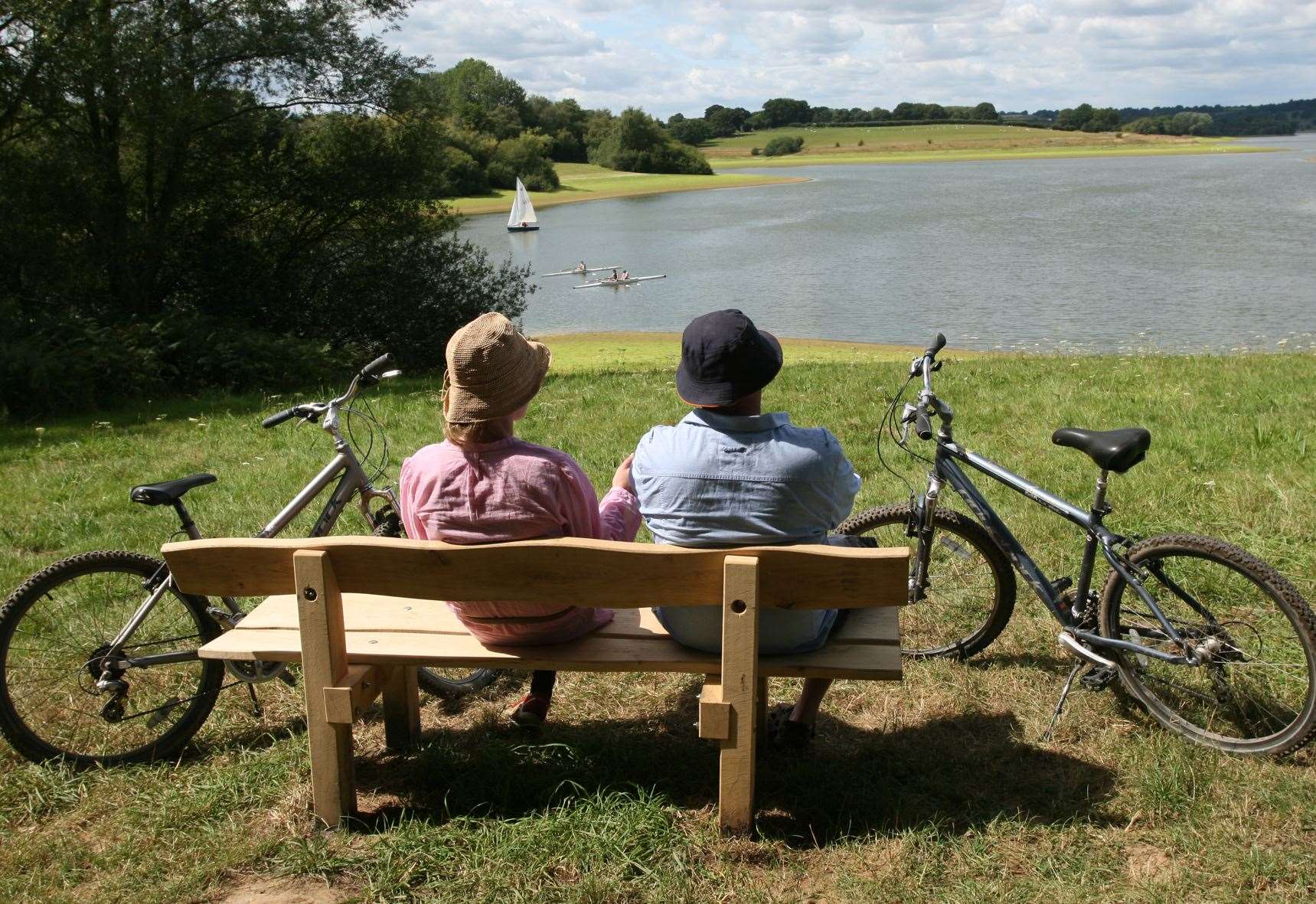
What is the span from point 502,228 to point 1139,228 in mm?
27235

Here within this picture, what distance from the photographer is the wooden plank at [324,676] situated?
3.06m

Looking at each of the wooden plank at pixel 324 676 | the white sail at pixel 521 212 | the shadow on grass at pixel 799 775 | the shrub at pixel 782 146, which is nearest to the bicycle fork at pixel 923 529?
the shadow on grass at pixel 799 775

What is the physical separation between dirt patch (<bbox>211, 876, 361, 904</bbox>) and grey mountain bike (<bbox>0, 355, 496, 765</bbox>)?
0.94m

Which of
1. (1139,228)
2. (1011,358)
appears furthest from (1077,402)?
(1139,228)

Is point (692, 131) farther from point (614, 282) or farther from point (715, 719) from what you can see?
point (715, 719)

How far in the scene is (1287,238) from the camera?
31.5 meters

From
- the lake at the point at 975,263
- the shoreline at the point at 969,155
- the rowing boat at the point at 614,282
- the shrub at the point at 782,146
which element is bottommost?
the rowing boat at the point at 614,282

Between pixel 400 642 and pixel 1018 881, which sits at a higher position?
pixel 400 642

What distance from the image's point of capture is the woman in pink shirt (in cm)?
316

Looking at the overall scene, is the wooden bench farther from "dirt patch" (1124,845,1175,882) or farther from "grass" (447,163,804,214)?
"grass" (447,163,804,214)

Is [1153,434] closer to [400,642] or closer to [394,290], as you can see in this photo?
[400,642]

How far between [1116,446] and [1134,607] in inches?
46.0

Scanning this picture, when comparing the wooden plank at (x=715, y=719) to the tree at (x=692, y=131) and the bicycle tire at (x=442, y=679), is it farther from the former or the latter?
the tree at (x=692, y=131)

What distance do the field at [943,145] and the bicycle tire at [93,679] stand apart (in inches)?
4417
